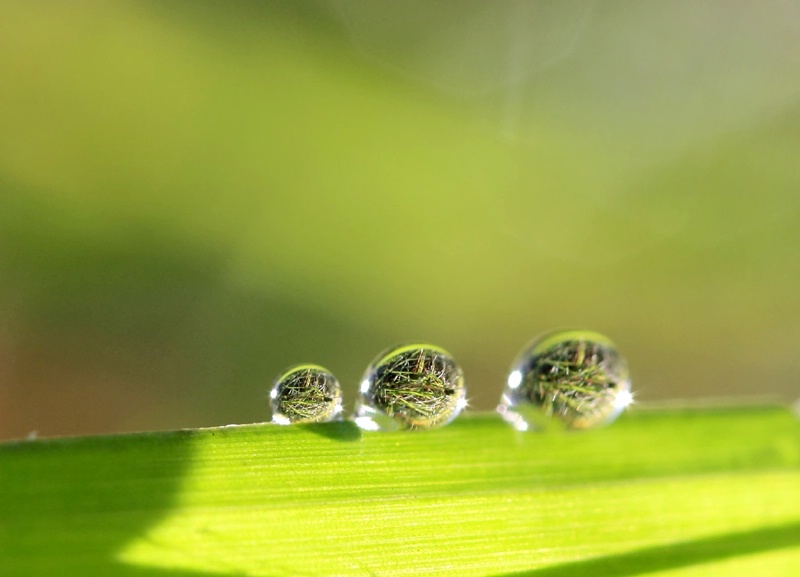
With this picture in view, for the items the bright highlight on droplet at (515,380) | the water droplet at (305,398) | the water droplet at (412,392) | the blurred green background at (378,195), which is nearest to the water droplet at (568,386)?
the bright highlight on droplet at (515,380)

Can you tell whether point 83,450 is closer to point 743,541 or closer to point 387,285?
point 743,541

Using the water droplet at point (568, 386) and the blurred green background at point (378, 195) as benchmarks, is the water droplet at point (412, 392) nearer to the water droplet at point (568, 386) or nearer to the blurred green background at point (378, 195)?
the water droplet at point (568, 386)

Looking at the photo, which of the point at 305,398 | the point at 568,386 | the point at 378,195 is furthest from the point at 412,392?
the point at 378,195

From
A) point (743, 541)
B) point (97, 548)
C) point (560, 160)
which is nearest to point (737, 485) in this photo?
point (743, 541)

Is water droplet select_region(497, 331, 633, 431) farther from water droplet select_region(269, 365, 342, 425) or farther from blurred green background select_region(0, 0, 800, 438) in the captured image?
blurred green background select_region(0, 0, 800, 438)

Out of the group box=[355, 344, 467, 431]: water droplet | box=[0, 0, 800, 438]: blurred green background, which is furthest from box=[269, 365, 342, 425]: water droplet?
box=[0, 0, 800, 438]: blurred green background

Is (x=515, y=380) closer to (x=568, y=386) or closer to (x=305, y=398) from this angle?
(x=568, y=386)
